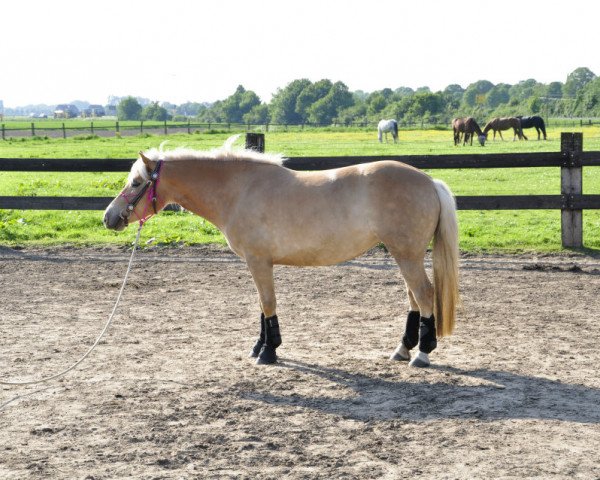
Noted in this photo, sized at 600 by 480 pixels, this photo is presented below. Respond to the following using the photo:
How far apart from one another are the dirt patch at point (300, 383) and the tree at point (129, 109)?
147 metres

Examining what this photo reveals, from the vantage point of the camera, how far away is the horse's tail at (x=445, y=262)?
5836 millimetres

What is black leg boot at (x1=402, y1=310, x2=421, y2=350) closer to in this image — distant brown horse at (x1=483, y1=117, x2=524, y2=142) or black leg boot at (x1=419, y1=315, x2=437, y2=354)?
black leg boot at (x1=419, y1=315, x2=437, y2=354)

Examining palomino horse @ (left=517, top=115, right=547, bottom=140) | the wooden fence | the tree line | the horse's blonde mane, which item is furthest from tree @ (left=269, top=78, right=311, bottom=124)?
the horse's blonde mane

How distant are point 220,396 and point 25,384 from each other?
4.53ft

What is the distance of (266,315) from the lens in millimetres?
6086

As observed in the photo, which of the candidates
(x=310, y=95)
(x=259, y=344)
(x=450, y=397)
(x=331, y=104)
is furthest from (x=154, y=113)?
Result: (x=450, y=397)

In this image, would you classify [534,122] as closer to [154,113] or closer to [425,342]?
[425,342]

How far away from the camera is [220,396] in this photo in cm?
Result: 515

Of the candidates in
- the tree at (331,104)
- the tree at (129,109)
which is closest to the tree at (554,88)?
the tree at (331,104)

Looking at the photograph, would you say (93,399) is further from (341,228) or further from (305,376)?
(341,228)

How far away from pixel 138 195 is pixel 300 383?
6.49 ft

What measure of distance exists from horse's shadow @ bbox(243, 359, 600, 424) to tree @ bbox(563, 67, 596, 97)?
479 ft

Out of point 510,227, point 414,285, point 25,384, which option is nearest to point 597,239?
point 510,227

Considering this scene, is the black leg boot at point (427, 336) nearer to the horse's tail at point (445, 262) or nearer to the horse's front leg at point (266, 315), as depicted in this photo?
the horse's tail at point (445, 262)
